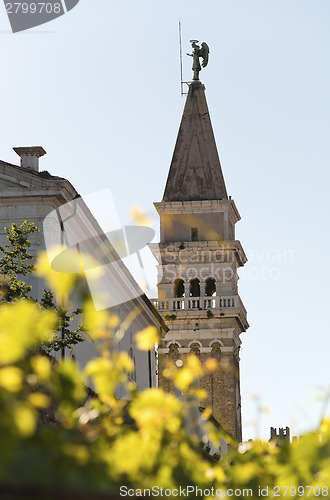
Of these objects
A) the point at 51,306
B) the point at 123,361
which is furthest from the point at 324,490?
the point at 51,306

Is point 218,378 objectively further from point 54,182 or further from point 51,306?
point 51,306

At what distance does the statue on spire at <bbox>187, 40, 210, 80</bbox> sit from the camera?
74125 mm

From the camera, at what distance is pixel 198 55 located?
7538cm

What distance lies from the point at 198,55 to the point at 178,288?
16.2 metres

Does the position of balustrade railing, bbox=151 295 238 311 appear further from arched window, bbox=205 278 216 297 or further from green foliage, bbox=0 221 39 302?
green foliage, bbox=0 221 39 302

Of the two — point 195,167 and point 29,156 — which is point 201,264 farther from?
point 29,156

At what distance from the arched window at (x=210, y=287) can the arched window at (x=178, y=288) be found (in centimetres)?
137

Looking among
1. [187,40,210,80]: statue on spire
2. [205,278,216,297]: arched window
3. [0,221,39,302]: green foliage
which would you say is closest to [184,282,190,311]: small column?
[205,278,216,297]: arched window

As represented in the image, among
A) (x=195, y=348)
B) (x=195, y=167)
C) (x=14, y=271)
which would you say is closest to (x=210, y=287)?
(x=195, y=348)

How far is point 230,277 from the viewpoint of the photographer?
6638cm

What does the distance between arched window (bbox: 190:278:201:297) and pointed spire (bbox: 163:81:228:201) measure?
469 cm

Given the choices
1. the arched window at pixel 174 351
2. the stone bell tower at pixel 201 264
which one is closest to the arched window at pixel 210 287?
the stone bell tower at pixel 201 264

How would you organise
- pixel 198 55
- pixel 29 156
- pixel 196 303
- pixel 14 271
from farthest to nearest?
pixel 198 55, pixel 196 303, pixel 29 156, pixel 14 271

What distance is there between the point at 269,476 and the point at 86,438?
177 cm
